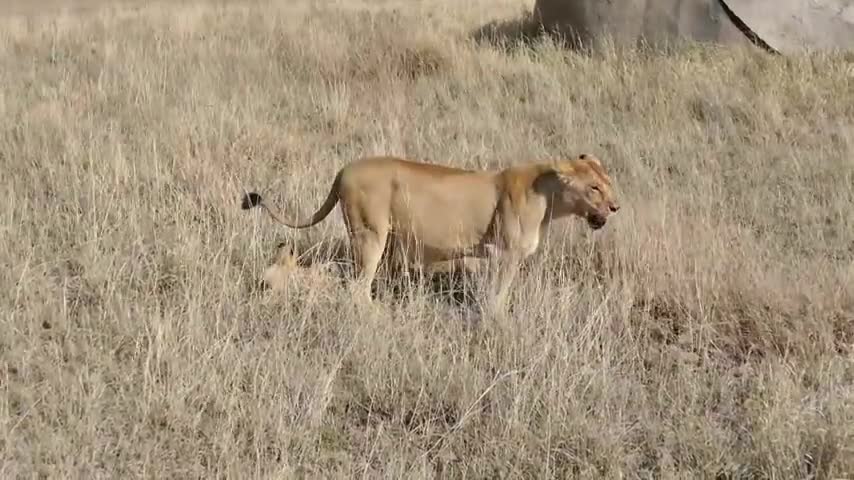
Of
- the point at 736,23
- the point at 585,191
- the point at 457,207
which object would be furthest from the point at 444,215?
the point at 736,23

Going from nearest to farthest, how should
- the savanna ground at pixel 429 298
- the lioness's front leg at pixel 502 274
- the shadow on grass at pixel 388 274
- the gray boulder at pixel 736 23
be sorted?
the savanna ground at pixel 429 298 < the lioness's front leg at pixel 502 274 < the shadow on grass at pixel 388 274 < the gray boulder at pixel 736 23

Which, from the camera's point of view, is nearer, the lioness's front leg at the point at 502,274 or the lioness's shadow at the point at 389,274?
the lioness's front leg at the point at 502,274

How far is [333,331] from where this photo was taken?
3.93m

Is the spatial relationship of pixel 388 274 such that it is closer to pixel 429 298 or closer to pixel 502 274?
pixel 429 298

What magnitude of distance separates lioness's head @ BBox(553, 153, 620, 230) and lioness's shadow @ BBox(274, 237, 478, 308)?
23.1 inches

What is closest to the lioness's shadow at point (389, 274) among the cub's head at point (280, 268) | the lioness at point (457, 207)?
the cub's head at point (280, 268)

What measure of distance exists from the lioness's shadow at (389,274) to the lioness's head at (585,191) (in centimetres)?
59

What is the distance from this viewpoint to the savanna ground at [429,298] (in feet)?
10.2

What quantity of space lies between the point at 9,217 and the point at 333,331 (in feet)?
6.68

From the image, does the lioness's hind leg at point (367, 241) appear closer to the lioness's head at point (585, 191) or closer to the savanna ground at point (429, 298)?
the savanna ground at point (429, 298)

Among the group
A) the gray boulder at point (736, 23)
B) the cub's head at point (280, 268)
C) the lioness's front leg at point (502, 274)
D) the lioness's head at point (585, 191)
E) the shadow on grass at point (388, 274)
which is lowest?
the shadow on grass at point (388, 274)

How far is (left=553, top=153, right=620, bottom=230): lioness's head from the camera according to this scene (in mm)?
4500

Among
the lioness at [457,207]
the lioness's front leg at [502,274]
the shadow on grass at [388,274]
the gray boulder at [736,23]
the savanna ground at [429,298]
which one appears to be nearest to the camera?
the savanna ground at [429,298]

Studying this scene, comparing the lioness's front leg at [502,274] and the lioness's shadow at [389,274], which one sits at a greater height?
the lioness's front leg at [502,274]
